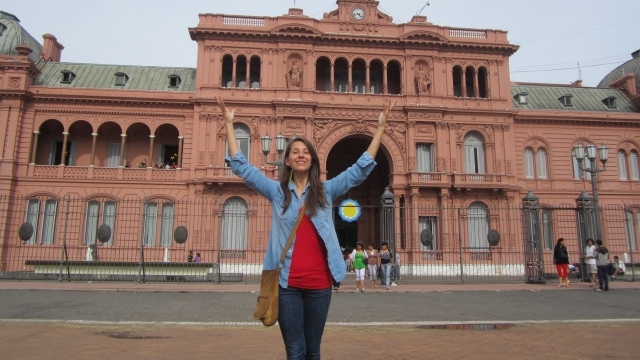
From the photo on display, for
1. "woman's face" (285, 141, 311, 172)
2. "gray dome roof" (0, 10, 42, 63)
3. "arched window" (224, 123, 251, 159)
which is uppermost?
"gray dome roof" (0, 10, 42, 63)

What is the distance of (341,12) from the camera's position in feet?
102

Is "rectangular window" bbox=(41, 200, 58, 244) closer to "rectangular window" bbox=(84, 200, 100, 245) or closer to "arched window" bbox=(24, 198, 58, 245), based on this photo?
"arched window" bbox=(24, 198, 58, 245)

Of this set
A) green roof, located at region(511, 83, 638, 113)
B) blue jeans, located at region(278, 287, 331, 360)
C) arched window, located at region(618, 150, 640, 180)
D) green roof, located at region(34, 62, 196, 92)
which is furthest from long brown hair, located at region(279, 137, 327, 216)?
arched window, located at region(618, 150, 640, 180)

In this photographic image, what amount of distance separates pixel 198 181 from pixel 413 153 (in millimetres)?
13475

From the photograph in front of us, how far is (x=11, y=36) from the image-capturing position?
33125 mm

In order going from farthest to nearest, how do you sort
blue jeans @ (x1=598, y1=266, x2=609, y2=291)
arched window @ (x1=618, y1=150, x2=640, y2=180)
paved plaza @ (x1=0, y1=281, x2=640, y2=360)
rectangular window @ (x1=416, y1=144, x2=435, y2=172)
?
arched window @ (x1=618, y1=150, x2=640, y2=180) < rectangular window @ (x1=416, y1=144, x2=435, y2=172) < blue jeans @ (x1=598, y1=266, x2=609, y2=291) < paved plaza @ (x1=0, y1=281, x2=640, y2=360)

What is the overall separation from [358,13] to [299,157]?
30024 mm

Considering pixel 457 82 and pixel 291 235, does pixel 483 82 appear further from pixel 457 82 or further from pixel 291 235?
pixel 291 235

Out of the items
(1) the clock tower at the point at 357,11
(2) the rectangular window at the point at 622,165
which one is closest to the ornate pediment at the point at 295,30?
(1) the clock tower at the point at 357,11

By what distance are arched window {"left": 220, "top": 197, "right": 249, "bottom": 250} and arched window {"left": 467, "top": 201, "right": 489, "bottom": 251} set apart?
1391 centimetres

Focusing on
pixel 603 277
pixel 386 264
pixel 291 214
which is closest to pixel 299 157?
pixel 291 214

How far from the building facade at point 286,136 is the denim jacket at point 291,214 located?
23425 mm

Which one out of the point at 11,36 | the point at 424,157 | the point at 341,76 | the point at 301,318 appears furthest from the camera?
the point at 11,36

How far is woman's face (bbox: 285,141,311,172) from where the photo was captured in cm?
351
